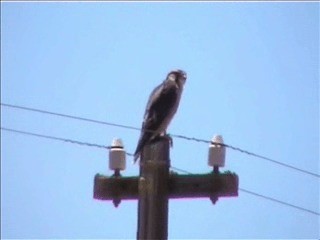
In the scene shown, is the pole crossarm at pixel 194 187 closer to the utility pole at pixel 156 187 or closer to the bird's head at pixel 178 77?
the utility pole at pixel 156 187

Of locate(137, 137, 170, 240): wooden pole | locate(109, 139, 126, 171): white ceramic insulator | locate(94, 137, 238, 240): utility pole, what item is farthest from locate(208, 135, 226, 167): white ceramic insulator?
locate(109, 139, 126, 171): white ceramic insulator

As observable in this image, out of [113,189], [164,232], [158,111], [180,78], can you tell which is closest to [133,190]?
[113,189]

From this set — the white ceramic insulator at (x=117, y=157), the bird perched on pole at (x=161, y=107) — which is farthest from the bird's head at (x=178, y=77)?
the white ceramic insulator at (x=117, y=157)

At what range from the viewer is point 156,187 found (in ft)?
16.9

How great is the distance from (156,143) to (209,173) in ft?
1.51

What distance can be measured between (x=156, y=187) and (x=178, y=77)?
3.12m

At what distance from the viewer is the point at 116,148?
18.8ft

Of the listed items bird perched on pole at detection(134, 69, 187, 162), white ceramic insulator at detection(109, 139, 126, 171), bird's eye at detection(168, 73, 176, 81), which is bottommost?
white ceramic insulator at detection(109, 139, 126, 171)

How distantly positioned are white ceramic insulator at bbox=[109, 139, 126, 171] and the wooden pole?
318 mm

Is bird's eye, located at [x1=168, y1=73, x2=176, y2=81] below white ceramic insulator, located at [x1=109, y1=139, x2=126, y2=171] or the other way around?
the other way around

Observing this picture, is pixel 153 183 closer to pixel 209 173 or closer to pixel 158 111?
pixel 209 173

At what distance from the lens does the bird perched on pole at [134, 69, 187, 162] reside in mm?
6078

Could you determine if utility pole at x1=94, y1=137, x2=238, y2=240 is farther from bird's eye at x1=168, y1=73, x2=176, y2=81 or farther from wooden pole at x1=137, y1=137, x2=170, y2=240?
bird's eye at x1=168, y1=73, x2=176, y2=81

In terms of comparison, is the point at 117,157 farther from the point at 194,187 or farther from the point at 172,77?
the point at 172,77
